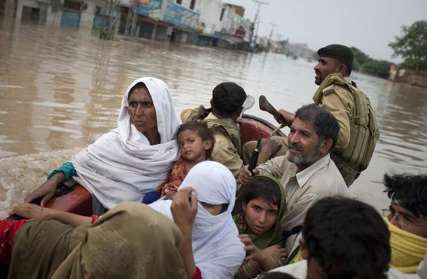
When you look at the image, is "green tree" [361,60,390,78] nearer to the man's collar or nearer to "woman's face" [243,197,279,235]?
the man's collar

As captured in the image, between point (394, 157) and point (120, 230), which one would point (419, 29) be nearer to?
point (394, 157)

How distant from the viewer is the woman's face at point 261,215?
7.63 ft

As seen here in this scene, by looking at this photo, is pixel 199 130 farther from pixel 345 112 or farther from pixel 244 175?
pixel 345 112

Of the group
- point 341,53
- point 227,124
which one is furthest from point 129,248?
point 341,53

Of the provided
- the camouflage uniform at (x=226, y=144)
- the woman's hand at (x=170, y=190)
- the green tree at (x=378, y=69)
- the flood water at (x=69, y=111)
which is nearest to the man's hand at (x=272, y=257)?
the woman's hand at (x=170, y=190)

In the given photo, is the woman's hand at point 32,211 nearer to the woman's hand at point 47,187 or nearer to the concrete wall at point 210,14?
the woman's hand at point 47,187

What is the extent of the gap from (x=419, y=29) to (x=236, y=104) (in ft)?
187

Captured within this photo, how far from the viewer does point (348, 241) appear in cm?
132

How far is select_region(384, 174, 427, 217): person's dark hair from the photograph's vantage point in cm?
195

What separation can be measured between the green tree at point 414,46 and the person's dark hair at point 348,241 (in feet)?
181

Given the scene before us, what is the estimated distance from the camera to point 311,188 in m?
2.53

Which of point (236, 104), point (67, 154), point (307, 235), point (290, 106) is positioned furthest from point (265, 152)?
point (290, 106)

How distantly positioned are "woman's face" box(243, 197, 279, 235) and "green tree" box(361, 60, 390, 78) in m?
70.3

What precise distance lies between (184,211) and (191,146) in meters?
1.00
